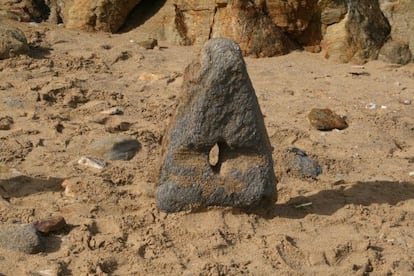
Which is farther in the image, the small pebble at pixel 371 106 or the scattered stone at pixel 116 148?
the small pebble at pixel 371 106

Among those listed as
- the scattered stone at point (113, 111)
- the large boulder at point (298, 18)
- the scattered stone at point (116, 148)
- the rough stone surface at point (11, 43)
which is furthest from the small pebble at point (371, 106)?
the rough stone surface at point (11, 43)

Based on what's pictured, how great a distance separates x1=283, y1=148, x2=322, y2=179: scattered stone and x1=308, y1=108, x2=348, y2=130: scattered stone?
0.95 metres

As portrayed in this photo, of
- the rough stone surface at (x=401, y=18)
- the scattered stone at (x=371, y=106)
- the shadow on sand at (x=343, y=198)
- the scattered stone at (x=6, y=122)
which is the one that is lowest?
the shadow on sand at (x=343, y=198)

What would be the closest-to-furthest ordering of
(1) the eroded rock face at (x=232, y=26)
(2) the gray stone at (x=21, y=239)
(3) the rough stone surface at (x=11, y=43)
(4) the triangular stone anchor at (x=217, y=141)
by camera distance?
(2) the gray stone at (x=21, y=239), (4) the triangular stone anchor at (x=217, y=141), (3) the rough stone surface at (x=11, y=43), (1) the eroded rock face at (x=232, y=26)

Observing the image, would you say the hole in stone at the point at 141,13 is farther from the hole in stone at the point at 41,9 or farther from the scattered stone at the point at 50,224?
the scattered stone at the point at 50,224

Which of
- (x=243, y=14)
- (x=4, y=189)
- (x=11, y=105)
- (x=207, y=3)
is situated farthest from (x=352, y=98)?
(x=4, y=189)

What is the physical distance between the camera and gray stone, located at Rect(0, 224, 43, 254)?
181 inches

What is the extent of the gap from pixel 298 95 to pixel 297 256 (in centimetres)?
346

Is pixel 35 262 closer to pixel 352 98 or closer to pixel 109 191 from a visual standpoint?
pixel 109 191

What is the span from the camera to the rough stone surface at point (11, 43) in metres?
8.30

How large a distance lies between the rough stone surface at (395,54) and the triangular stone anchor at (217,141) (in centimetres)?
480

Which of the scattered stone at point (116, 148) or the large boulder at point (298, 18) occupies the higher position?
the large boulder at point (298, 18)

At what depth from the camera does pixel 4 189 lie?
17.6 ft

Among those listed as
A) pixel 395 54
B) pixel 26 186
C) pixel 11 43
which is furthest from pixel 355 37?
pixel 26 186
